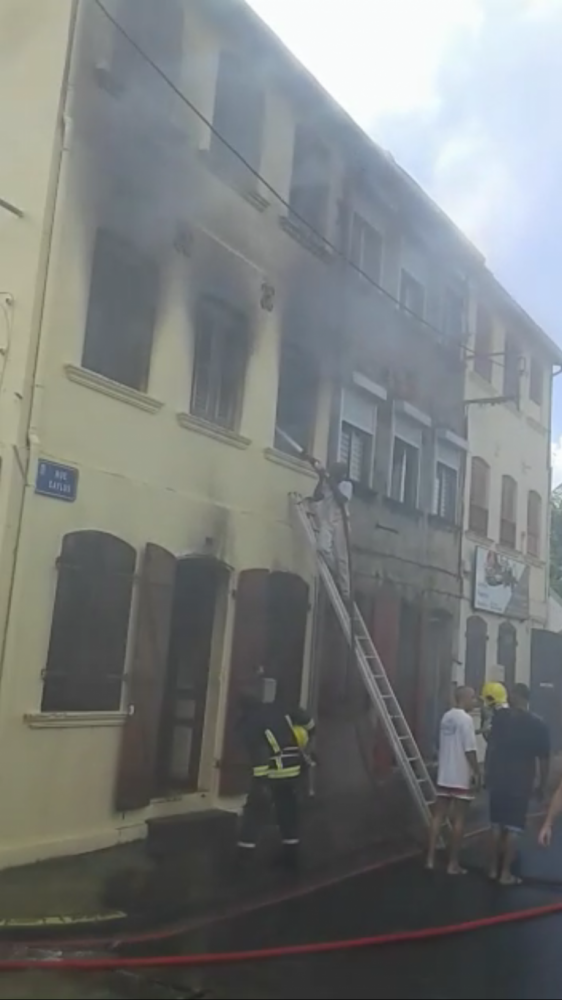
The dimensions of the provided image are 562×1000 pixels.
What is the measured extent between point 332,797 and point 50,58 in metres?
7.14

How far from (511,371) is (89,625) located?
11.1 metres

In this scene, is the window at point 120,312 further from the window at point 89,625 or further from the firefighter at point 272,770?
the firefighter at point 272,770

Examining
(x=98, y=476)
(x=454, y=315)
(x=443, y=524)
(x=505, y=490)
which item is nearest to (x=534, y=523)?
(x=505, y=490)

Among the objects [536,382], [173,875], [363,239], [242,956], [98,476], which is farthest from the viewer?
[536,382]

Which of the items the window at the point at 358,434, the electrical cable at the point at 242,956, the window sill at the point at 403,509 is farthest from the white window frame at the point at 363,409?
the electrical cable at the point at 242,956

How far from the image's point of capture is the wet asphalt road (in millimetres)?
5000

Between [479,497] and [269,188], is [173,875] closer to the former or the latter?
[269,188]

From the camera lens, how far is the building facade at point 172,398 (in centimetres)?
776

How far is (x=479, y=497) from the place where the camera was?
Result: 53.5 feet

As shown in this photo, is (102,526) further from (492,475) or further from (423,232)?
(492,475)

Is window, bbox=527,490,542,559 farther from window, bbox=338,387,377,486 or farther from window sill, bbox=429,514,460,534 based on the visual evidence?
window, bbox=338,387,377,486

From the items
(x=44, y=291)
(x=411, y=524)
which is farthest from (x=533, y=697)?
(x=44, y=291)

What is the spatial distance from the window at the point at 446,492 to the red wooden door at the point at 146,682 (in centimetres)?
662

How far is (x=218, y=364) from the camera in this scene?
10023mm
